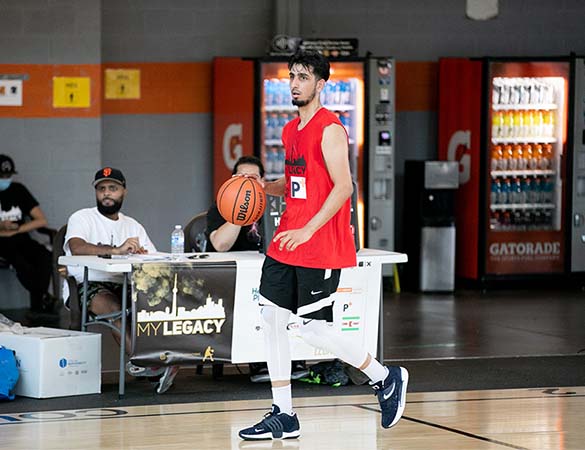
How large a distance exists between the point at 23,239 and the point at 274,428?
16.8 feet

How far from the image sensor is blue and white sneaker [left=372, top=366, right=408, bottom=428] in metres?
5.43

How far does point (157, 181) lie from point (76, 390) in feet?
17.4

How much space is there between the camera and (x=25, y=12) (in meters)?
10.0

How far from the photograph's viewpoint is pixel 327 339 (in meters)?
5.27

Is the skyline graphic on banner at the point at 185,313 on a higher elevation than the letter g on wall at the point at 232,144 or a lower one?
Result: lower

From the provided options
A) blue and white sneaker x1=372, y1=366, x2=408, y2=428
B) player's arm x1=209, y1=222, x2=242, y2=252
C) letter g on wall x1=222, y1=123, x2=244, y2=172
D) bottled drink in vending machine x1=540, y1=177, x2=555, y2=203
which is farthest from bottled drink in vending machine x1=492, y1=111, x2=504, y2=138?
blue and white sneaker x1=372, y1=366, x2=408, y2=428

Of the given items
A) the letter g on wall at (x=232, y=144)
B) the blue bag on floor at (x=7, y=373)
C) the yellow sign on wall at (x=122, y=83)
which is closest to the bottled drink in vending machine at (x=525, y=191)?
the letter g on wall at (x=232, y=144)

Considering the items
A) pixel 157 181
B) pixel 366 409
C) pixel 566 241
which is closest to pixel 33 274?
pixel 157 181

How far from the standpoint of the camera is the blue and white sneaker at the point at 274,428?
5.30m

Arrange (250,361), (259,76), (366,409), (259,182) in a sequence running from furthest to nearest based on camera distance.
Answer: (259,76)
(250,361)
(366,409)
(259,182)

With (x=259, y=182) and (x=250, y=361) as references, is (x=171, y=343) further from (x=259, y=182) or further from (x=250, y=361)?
(x=259, y=182)

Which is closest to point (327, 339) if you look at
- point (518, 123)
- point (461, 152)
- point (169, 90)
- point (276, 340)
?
point (276, 340)

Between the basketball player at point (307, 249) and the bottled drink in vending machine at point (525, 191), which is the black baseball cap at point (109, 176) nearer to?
the basketball player at point (307, 249)

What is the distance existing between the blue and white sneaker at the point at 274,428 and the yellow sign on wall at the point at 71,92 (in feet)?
17.7
